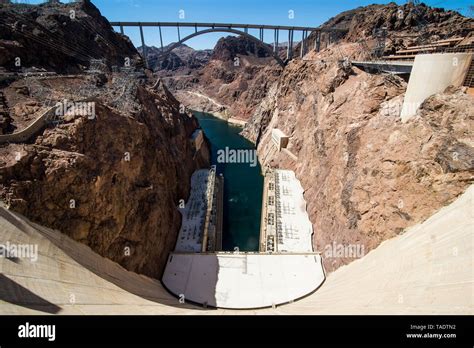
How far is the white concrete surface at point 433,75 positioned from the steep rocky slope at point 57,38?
3579cm

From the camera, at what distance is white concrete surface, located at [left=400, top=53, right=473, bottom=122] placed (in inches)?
693

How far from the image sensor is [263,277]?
2208 centimetres

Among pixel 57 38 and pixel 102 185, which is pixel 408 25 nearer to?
pixel 57 38

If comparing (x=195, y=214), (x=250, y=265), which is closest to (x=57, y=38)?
(x=195, y=214)

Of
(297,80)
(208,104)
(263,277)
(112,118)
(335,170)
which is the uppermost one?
(208,104)

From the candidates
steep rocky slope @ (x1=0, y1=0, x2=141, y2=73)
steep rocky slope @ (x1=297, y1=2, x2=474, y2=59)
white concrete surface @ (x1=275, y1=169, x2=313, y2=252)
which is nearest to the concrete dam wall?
white concrete surface @ (x1=275, y1=169, x2=313, y2=252)

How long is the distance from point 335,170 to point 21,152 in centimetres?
2833

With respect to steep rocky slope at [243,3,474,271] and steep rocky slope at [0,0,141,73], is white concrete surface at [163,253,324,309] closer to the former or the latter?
steep rocky slope at [243,3,474,271]

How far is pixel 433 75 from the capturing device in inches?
754

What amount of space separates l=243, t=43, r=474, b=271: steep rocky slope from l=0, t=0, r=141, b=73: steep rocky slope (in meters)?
33.2

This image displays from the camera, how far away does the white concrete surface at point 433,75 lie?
693 inches
